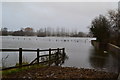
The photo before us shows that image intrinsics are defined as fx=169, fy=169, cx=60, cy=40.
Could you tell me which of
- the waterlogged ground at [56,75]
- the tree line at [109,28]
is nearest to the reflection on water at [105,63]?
the waterlogged ground at [56,75]

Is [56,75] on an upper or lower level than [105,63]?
upper

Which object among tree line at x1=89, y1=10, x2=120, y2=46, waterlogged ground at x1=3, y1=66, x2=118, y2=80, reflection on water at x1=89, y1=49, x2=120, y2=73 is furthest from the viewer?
tree line at x1=89, y1=10, x2=120, y2=46

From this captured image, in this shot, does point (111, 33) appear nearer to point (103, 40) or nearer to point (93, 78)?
point (103, 40)

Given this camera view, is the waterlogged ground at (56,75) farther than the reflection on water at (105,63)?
No

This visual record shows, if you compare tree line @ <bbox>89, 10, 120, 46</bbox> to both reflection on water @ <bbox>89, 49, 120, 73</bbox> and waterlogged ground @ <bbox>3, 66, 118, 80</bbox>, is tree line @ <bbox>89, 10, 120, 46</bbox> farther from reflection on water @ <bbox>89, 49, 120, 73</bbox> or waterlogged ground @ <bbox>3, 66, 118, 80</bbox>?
waterlogged ground @ <bbox>3, 66, 118, 80</bbox>

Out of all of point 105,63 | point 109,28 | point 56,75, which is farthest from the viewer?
point 109,28

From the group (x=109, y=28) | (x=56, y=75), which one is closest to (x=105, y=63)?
(x=56, y=75)

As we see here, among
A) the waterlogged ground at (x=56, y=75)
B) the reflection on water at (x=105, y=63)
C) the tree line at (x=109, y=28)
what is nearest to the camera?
the waterlogged ground at (x=56, y=75)

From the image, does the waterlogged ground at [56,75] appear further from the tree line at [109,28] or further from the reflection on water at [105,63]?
the tree line at [109,28]

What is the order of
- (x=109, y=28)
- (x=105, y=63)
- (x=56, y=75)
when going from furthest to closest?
1. (x=109, y=28)
2. (x=105, y=63)
3. (x=56, y=75)

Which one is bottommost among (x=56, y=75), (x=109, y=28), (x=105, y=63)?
(x=105, y=63)

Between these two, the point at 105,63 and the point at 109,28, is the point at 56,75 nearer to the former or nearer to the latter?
the point at 105,63

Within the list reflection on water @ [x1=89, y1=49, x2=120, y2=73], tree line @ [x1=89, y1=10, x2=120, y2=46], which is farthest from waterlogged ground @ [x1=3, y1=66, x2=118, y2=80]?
tree line @ [x1=89, y1=10, x2=120, y2=46]

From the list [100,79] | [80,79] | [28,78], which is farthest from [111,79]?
[28,78]
